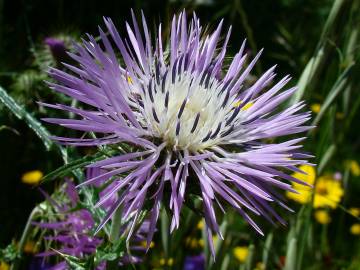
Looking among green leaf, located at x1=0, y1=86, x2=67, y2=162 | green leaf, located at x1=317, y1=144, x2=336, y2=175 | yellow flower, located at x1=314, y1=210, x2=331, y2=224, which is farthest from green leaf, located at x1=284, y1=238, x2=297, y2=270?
yellow flower, located at x1=314, y1=210, x2=331, y2=224

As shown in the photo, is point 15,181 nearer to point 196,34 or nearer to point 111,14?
point 111,14

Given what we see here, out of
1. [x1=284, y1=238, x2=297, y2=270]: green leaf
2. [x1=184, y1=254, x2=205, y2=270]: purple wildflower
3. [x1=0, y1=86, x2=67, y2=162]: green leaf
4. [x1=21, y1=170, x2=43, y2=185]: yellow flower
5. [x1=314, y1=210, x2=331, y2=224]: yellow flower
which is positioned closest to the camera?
[x1=0, y1=86, x2=67, y2=162]: green leaf

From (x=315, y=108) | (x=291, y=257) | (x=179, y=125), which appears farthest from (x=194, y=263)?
(x=315, y=108)

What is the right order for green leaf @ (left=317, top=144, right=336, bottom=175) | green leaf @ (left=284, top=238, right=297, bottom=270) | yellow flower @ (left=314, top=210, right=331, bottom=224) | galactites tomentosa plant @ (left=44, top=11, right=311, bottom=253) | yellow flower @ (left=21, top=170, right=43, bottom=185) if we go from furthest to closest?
yellow flower @ (left=314, top=210, right=331, bottom=224) < yellow flower @ (left=21, top=170, right=43, bottom=185) < green leaf @ (left=317, top=144, right=336, bottom=175) < green leaf @ (left=284, top=238, right=297, bottom=270) < galactites tomentosa plant @ (left=44, top=11, right=311, bottom=253)

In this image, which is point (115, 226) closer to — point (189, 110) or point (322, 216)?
point (189, 110)

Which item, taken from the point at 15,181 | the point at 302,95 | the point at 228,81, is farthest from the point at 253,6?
the point at 228,81

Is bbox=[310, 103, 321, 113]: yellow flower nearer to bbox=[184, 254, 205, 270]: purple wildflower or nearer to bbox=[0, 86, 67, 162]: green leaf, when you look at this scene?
bbox=[184, 254, 205, 270]: purple wildflower

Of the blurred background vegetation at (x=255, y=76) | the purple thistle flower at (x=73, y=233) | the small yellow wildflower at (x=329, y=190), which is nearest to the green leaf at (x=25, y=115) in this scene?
the blurred background vegetation at (x=255, y=76)
